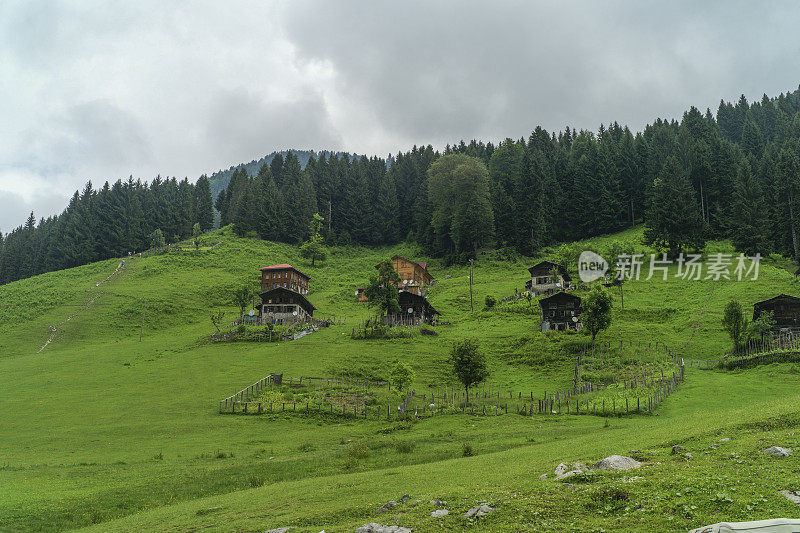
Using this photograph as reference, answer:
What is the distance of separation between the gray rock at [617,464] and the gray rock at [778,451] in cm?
383

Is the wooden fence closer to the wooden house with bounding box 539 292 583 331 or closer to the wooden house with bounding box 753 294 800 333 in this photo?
the wooden house with bounding box 753 294 800 333

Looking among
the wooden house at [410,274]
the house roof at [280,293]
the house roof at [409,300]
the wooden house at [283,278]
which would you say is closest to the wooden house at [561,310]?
the house roof at [409,300]

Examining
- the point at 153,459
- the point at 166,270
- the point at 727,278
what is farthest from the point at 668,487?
the point at 166,270

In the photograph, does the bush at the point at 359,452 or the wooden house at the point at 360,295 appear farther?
the wooden house at the point at 360,295

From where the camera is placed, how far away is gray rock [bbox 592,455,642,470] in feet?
51.8

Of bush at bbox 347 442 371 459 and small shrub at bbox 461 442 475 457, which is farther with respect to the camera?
bush at bbox 347 442 371 459

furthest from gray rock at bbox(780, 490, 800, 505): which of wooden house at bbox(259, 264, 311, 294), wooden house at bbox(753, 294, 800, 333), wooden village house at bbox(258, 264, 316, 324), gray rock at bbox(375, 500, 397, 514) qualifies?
wooden house at bbox(259, 264, 311, 294)

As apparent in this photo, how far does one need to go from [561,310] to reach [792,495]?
65.9 m

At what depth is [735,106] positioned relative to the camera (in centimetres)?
17450

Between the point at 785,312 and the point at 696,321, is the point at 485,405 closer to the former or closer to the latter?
the point at 696,321

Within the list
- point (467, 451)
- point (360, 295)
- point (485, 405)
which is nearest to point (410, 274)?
point (360, 295)

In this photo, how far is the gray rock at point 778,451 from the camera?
14.4 meters

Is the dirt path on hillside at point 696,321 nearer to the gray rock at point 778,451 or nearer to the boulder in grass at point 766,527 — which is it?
the gray rock at point 778,451

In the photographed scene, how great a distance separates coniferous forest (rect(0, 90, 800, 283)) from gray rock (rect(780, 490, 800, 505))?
10125 centimetres
